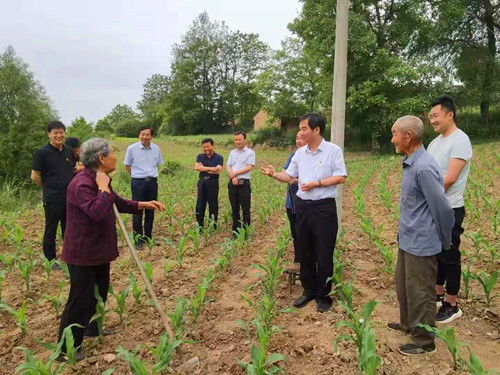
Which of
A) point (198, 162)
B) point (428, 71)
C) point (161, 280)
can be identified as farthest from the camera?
point (428, 71)

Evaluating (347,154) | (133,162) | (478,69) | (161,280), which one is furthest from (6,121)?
(478,69)

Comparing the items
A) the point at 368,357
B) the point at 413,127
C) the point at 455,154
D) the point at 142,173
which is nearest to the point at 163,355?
the point at 368,357

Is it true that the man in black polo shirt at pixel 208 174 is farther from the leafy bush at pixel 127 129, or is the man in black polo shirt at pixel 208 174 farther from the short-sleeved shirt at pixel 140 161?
the leafy bush at pixel 127 129

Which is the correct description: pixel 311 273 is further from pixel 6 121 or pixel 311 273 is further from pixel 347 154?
pixel 6 121

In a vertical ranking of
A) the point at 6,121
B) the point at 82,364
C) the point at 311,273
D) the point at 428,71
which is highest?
the point at 428,71

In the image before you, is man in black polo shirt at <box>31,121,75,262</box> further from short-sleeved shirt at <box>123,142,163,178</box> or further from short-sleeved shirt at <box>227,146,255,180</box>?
short-sleeved shirt at <box>227,146,255,180</box>

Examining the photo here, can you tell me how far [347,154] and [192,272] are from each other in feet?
74.1

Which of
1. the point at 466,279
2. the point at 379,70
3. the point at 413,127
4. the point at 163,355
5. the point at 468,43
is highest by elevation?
the point at 468,43

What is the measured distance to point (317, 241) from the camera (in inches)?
153

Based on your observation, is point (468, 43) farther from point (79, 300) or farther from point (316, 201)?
point (79, 300)

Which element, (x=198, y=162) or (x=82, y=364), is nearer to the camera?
(x=82, y=364)

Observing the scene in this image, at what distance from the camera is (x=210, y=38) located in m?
57.4

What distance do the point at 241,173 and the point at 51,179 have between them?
9.16 ft

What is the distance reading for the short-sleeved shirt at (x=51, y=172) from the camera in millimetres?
5285
